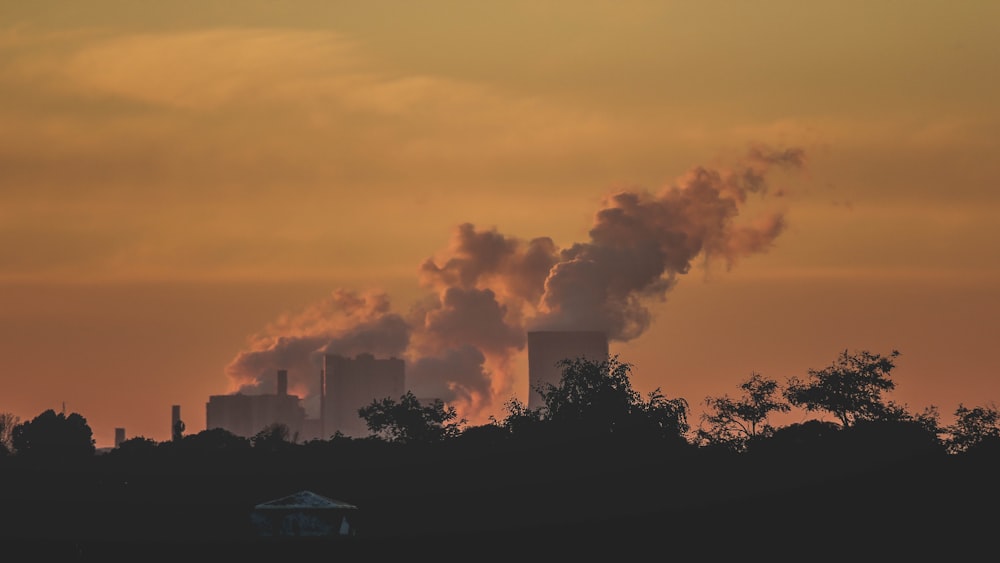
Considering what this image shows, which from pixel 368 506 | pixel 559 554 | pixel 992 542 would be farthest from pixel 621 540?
pixel 368 506

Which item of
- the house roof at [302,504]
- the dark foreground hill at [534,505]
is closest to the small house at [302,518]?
the house roof at [302,504]

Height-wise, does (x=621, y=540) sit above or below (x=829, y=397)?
below

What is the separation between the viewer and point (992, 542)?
106 m

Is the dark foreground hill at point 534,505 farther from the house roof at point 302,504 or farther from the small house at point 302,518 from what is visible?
the house roof at point 302,504

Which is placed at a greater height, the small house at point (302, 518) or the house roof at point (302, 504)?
the house roof at point (302, 504)

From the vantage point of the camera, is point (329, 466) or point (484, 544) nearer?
point (484, 544)

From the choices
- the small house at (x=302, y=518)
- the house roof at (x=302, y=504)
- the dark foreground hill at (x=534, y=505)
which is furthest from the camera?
the house roof at (x=302, y=504)

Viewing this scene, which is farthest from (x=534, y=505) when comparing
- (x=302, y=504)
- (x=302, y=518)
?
(x=302, y=518)

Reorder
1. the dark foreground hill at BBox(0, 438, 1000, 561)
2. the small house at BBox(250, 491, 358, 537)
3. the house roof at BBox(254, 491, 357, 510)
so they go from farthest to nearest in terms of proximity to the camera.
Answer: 1. the house roof at BBox(254, 491, 357, 510)
2. the small house at BBox(250, 491, 358, 537)
3. the dark foreground hill at BBox(0, 438, 1000, 561)

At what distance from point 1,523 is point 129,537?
43.7 ft

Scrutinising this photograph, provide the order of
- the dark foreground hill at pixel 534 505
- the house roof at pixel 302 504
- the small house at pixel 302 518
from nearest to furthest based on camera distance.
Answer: the dark foreground hill at pixel 534 505 < the small house at pixel 302 518 < the house roof at pixel 302 504

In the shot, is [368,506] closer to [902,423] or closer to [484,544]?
[484,544]

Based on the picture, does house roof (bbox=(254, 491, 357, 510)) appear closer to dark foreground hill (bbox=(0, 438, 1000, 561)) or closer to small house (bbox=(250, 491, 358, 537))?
small house (bbox=(250, 491, 358, 537))

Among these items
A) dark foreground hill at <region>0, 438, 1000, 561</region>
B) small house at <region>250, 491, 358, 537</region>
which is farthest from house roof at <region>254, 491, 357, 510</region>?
dark foreground hill at <region>0, 438, 1000, 561</region>
